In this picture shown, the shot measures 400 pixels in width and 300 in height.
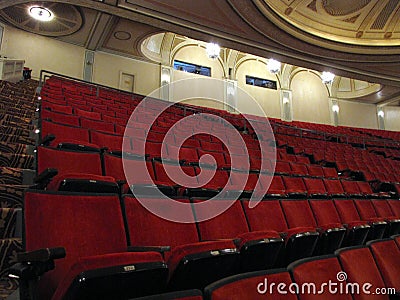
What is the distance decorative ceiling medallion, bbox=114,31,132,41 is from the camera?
7.74 ft

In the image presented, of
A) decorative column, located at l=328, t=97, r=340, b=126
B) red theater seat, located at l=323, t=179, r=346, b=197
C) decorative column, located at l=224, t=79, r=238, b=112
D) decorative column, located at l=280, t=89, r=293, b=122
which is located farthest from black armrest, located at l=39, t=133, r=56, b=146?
decorative column, located at l=328, t=97, r=340, b=126

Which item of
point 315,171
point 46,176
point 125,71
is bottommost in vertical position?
point 46,176

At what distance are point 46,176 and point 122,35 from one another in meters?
2.25

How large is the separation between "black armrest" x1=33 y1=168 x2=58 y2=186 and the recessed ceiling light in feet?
6.94

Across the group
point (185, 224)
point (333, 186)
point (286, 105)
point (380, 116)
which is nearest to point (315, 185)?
point (333, 186)

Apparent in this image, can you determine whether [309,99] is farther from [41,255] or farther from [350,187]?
[41,255]

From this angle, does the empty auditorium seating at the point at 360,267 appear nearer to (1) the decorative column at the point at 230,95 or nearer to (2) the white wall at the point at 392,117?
(1) the decorative column at the point at 230,95

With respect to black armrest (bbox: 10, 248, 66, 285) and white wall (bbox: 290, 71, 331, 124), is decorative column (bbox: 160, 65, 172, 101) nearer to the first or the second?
white wall (bbox: 290, 71, 331, 124)

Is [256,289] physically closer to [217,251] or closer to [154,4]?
[217,251]

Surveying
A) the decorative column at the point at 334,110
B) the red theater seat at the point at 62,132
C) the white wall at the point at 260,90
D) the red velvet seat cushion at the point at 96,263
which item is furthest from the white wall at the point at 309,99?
the red velvet seat cushion at the point at 96,263

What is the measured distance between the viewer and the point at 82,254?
329mm

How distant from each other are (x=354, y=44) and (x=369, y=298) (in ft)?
8.12

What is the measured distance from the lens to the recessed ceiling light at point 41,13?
2104 mm

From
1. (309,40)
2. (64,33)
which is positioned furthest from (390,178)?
(64,33)
